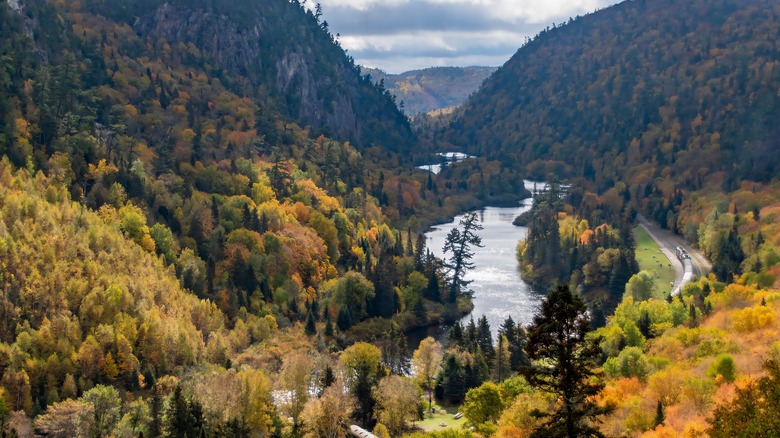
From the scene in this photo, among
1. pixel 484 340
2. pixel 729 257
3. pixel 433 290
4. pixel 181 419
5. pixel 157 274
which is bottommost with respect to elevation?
pixel 433 290

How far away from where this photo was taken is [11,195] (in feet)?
377

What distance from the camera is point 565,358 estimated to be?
132ft

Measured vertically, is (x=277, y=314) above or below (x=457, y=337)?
above

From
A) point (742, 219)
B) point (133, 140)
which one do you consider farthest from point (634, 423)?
point (742, 219)

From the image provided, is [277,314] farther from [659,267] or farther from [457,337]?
[659,267]

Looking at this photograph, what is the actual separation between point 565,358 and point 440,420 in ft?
179

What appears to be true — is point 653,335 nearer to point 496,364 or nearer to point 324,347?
point 496,364

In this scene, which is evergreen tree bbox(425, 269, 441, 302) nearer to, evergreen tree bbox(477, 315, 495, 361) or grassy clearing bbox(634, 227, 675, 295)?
evergreen tree bbox(477, 315, 495, 361)

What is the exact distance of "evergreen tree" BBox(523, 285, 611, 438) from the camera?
39750mm

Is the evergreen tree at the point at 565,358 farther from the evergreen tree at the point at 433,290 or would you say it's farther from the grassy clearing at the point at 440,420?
the evergreen tree at the point at 433,290

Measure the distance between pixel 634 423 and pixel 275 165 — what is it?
450 ft

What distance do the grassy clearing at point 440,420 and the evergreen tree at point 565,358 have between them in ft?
148

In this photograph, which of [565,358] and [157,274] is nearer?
[565,358]

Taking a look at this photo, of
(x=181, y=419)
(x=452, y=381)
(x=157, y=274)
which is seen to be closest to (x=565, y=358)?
(x=181, y=419)
